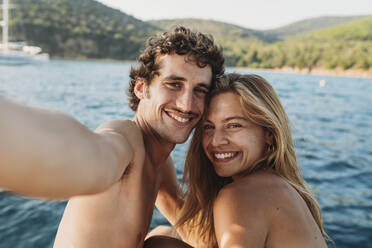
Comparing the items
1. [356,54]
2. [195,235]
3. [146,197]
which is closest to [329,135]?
[195,235]

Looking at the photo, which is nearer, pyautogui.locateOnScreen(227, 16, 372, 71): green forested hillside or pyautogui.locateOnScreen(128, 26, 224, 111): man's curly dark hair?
pyautogui.locateOnScreen(128, 26, 224, 111): man's curly dark hair

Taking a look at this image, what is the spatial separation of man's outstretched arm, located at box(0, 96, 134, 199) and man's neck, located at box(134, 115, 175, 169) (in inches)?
60.0

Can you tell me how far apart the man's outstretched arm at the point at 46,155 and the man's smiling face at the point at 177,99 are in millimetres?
1627

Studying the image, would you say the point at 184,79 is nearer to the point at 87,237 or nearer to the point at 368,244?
the point at 87,237

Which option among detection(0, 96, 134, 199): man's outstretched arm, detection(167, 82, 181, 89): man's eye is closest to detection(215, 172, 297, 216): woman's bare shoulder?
detection(167, 82, 181, 89): man's eye

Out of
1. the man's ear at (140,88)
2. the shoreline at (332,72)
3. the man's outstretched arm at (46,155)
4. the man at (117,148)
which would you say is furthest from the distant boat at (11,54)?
the shoreline at (332,72)

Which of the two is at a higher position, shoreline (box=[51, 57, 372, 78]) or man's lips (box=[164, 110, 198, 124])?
shoreline (box=[51, 57, 372, 78])

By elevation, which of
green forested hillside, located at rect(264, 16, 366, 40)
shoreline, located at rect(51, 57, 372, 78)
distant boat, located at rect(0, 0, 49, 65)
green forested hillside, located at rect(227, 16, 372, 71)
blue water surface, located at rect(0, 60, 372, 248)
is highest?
green forested hillside, located at rect(264, 16, 366, 40)

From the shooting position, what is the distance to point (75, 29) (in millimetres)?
68500

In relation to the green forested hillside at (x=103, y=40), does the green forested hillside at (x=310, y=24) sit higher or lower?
higher

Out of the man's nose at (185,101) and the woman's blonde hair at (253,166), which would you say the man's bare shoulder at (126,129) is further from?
the woman's blonde hair at (253,166)

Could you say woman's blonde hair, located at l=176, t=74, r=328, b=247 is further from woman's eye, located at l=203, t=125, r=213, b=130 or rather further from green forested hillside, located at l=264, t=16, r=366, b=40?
green forested hillside, located at l=264, t=16, r=366, b=40

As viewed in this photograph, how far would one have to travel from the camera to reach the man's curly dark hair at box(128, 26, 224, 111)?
2775 mm

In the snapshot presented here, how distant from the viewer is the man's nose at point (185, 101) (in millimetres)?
2639
